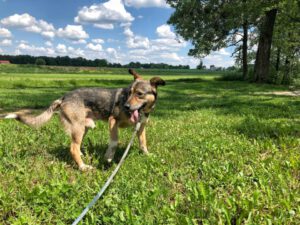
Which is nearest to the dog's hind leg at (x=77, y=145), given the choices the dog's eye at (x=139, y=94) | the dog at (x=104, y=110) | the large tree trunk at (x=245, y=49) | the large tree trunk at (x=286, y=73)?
the dog at (x=104, y=110)

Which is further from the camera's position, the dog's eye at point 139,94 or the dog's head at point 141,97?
the dog's eye at point 139,94

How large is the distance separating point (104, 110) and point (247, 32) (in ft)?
130

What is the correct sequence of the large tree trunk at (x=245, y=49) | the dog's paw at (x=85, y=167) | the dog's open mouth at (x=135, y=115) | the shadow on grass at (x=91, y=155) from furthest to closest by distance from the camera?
the large tree trunk at (x=245, y=49)
the dog's open mouth at (x=135, y=115)
the shadow on grass at (x=91, y=155)
the dog's paw at (x=85, y=167)

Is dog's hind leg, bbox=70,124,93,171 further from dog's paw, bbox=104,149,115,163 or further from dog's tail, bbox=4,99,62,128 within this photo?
dog's tail, bbox=4,99,62,128

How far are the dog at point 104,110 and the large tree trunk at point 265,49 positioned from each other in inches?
1120

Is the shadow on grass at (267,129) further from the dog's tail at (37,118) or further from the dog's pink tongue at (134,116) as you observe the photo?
the dog's tail at (37,118)

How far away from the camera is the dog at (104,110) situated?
6316mm

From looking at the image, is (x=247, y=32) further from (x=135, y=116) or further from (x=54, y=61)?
(x=54, y=61)

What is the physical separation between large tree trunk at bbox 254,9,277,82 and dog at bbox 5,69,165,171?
2844cm

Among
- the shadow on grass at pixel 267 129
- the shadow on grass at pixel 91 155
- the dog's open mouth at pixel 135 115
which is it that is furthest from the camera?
the shadow on grass at pixel 267 129

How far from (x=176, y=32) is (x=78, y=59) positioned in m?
68.0

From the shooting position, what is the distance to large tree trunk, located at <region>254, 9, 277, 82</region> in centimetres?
3241

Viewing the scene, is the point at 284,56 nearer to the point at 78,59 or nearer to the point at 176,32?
the point at 176,32

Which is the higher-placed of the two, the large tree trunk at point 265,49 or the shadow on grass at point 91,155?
the large tree trunk at point 265,49
